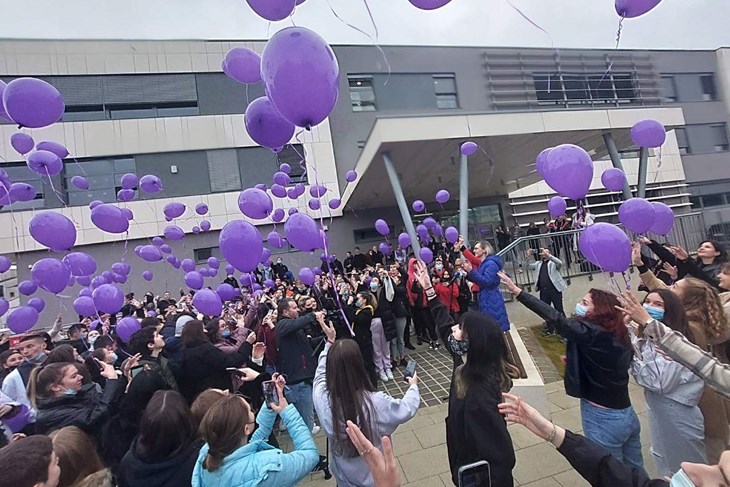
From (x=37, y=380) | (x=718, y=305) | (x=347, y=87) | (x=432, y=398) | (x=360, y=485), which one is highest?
(x=347, y=87)

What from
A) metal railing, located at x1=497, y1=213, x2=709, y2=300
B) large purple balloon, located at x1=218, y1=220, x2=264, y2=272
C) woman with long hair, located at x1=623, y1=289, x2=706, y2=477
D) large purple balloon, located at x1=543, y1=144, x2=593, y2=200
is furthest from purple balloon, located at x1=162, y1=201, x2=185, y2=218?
woman with long hair, located at x1=623, y1=289, x2=706, y2=477

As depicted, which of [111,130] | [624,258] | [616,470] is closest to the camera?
[616,470]

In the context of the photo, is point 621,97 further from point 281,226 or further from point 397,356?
point 397,356

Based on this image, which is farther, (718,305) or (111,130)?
(111,130)

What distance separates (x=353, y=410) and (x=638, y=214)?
3971 mm

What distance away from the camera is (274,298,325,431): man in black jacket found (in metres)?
4.36

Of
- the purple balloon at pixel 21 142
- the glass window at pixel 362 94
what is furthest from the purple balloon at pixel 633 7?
the glass window at pixel 362 94

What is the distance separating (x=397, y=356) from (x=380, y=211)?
11112mm

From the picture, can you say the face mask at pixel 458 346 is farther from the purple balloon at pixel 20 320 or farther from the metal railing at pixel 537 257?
the purple balloon at pixel 20 320

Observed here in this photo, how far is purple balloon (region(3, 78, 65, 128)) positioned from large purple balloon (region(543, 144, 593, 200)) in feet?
18.8

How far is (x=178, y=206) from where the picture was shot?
1124cm

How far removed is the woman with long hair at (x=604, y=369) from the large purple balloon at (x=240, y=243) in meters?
3.15

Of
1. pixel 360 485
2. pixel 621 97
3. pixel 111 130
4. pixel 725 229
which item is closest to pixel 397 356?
pixel 360 485

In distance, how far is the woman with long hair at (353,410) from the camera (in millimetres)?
2100
